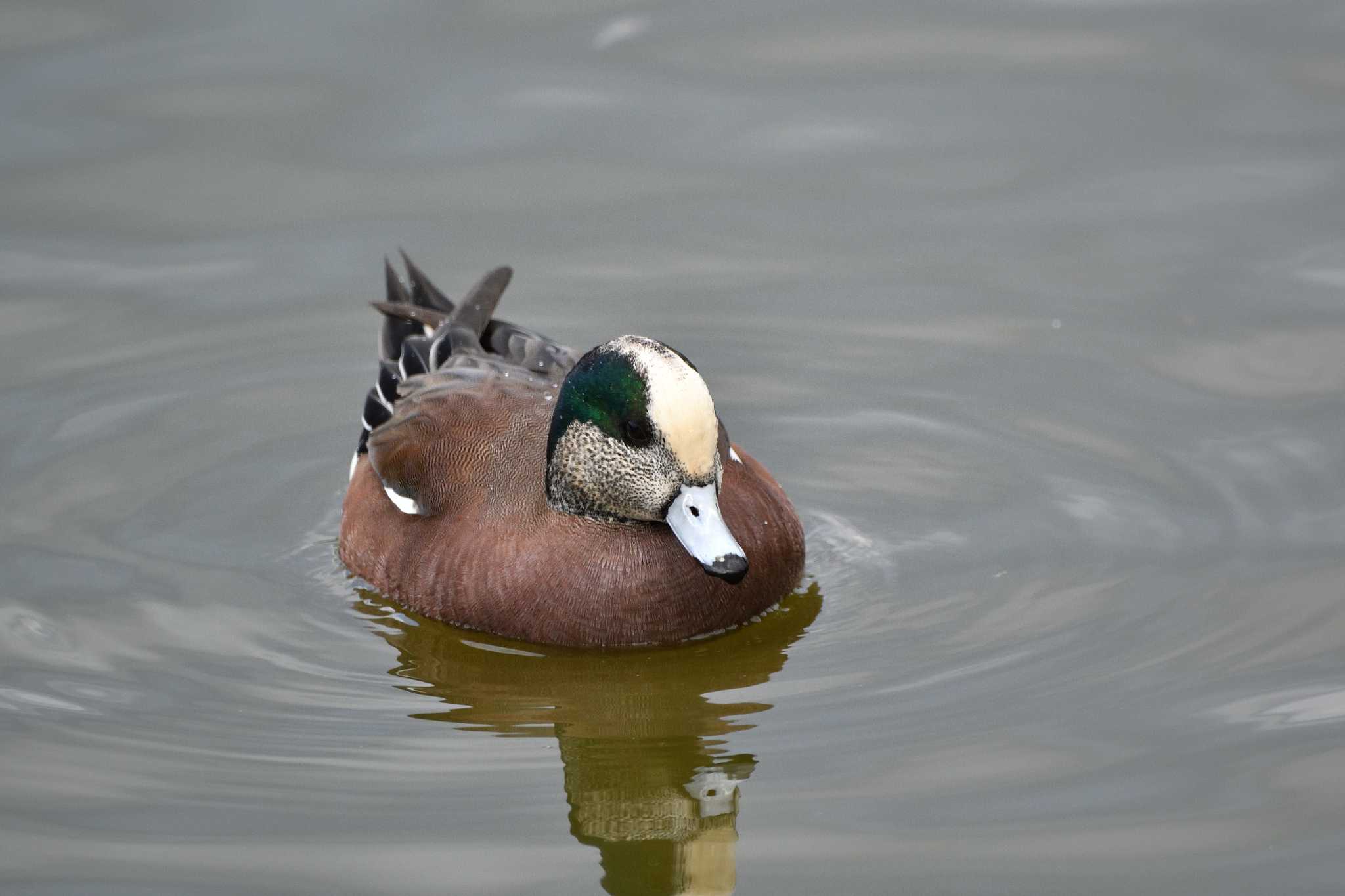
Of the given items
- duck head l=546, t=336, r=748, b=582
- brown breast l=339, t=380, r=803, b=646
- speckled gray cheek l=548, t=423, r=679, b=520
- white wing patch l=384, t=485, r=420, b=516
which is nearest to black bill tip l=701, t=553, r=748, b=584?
duck head l=546, t=336, r=748, b=582

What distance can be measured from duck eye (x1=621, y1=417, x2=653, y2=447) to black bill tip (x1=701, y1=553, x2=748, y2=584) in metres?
0.47

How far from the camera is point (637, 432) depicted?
6586mm

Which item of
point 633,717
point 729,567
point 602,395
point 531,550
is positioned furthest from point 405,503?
point 729,567

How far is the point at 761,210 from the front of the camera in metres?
9.80

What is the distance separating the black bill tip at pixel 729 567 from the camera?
21.0 ft

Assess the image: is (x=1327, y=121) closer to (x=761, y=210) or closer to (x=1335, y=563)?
(x=761, y=210)

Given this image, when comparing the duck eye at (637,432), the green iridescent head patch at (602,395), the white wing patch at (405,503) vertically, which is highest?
the green iridescent head patch at (602,395)

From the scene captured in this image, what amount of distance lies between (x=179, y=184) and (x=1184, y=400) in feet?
16.9

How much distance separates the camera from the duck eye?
655cm

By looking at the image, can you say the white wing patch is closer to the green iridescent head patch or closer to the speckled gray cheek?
the speckled gray cheek

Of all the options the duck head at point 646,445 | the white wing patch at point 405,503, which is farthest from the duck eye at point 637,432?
the white wing patch at point 405,503

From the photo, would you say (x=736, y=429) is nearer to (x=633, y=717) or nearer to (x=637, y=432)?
(x=637, y=432)

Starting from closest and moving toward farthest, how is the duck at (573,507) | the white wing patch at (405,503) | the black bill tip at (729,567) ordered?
1. the black bill tip at (729,567)
2. the duck at (573,507)
3. the white wing patch at (405,503)

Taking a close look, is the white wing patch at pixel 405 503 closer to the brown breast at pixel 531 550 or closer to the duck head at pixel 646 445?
the brown breast at pixel 531 550
